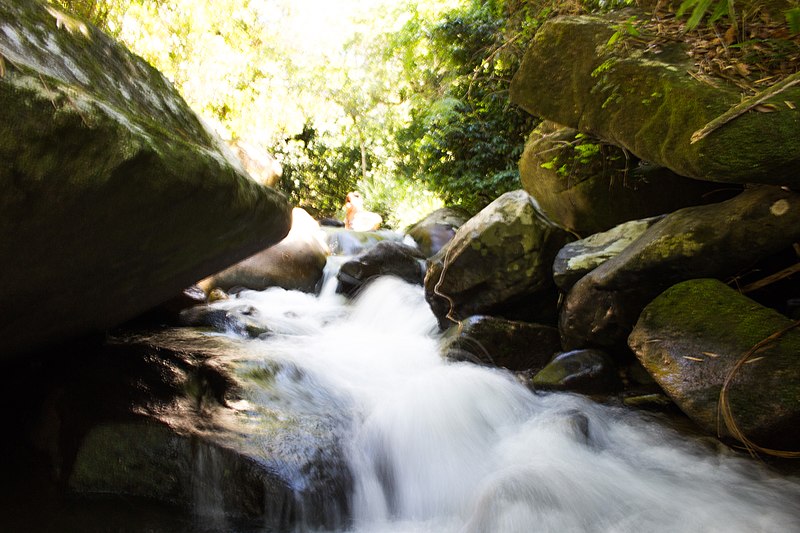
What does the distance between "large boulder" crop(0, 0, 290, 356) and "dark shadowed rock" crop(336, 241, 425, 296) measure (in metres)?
4.74

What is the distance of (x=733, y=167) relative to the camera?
274 centimetres

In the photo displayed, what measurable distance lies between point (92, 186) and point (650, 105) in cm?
352

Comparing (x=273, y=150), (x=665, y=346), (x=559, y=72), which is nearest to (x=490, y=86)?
(x=559, y=72)

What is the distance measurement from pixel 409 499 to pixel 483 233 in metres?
3.18

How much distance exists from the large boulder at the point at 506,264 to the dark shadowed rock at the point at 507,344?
0.36 meters

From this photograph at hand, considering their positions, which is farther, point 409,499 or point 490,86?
point 490,86

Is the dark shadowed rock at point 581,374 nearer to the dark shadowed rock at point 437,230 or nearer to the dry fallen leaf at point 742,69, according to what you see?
the dry fallen leaf at point 742,69

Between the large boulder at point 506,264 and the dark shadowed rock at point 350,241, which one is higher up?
the dark shadowed rock at point 350,241

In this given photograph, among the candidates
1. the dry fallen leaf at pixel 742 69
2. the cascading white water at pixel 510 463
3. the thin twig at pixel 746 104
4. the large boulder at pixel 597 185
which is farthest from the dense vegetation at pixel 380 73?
the cascading white water at pixel 510 463

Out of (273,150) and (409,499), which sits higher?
(273,150)

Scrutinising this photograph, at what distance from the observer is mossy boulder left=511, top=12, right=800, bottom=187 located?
2615 millimetres

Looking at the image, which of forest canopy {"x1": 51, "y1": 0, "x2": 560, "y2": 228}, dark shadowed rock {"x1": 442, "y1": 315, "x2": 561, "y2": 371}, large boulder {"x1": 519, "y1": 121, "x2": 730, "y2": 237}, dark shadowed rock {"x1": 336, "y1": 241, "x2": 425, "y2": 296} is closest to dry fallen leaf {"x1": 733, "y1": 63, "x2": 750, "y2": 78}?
large boulder {"x1": 519, "y1": 121, "x2": 730, "y2": 237}

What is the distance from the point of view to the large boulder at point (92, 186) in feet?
5.50

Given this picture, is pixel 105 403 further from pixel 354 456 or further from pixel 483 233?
pixel 483 233
